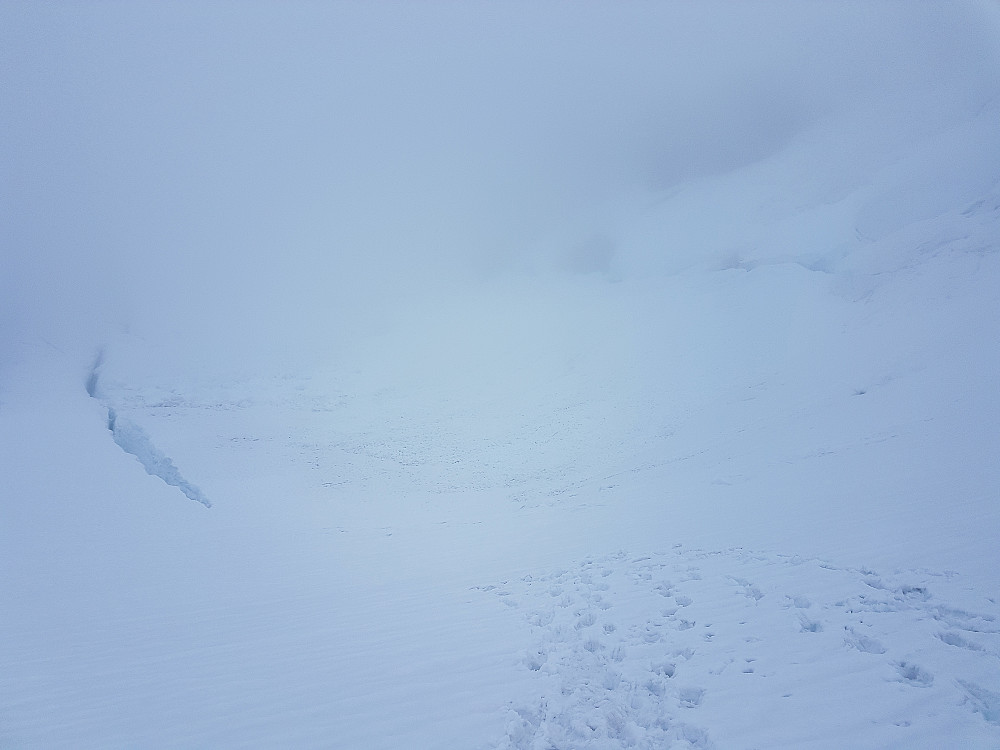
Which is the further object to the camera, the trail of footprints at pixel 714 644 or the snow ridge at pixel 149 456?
the snow ridge at pixel 149 456

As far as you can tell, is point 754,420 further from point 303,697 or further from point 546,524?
point 303,697

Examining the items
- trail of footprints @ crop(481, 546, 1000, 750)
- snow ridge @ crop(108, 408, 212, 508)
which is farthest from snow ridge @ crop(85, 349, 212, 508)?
trail of footprints @ crop(481, 546, 1000, 750)

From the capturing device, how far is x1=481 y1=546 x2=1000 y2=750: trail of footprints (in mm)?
3885

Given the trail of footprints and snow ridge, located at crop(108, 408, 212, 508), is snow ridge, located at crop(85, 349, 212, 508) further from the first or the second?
the trail of footprints

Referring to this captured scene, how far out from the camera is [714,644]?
16.1ft

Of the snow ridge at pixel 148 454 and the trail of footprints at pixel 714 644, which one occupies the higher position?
the trail of footprints at pixel 714 644

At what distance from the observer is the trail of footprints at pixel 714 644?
12.7ft

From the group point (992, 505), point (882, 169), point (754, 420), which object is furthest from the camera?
point (882, 169)

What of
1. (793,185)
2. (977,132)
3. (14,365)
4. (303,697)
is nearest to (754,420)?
(303,697)

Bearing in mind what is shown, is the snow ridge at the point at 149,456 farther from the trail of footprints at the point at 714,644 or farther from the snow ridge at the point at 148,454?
the trail of footprints at the point at 714,644

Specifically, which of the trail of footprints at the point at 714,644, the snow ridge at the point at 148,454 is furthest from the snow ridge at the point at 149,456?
the trail of footprints at the point at 714,644

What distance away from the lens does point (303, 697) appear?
504 cm

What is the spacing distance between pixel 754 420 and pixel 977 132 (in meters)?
27.5

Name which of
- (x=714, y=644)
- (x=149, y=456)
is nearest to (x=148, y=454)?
(x=149, y=456)
